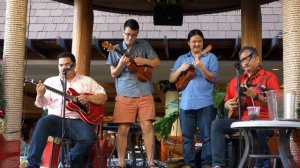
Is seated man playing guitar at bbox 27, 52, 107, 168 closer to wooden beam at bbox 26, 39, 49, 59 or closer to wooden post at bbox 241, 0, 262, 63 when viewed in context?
wooden post at bbox 241, 0, 262, 63

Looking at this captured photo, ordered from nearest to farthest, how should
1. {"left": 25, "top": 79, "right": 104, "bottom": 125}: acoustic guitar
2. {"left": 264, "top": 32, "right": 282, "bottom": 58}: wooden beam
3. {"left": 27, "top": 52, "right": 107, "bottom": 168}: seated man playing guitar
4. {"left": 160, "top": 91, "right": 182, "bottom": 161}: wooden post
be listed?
{"left": 27, "top": 52, "right": 107, "bottom": 168}: seated man playing guitar
{"left": 25, "top": 79, "right": 104, "bottom": 125}: acoustic guitar
{"left": 160, "top": 91, "right": 182, "bottom": 161}: wooden post
{"left": 264, "top": 32, "right": 282, "bottom": 58}: wooden beam

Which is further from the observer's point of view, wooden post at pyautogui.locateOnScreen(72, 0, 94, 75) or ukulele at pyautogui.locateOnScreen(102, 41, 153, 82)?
wooden post at pyautogui.locateOnScreen(72, 0, 94, 75)

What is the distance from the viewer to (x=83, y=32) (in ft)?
26.5

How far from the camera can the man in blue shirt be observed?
228 inches

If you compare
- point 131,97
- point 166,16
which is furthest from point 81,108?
point 166,16

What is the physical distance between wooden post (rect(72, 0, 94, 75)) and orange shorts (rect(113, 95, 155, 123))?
7.27ft

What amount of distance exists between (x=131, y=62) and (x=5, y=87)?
1.47 meters

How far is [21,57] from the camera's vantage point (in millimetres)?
5871

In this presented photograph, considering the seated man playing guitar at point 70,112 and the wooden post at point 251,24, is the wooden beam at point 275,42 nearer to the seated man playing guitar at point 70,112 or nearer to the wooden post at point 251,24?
the wooden post at point 251,24

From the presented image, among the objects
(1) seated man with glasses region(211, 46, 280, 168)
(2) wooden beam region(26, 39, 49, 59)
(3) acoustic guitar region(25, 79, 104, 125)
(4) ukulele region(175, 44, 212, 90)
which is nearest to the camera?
(1) seated man with glasses region(211, 46, 280, 168)

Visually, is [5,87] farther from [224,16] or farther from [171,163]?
[224,16]

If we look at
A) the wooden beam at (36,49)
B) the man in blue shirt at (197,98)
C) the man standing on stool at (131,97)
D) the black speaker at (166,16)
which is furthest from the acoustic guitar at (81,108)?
the wooden beam at (36,49)

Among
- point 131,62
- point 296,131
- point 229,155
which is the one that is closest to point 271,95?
point 296,131

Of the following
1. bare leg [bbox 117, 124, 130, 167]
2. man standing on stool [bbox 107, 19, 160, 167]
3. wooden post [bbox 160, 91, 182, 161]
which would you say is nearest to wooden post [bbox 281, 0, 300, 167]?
man standing on stool [bbox 107, 19, 160, 167]
